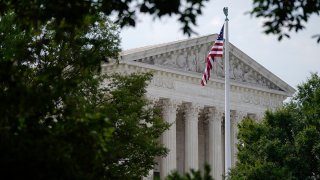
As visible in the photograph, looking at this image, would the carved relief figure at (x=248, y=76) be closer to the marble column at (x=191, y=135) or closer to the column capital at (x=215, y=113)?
the column capital at (x=215, y=113)

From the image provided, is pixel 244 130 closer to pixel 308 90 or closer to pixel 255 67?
pixel 308 90

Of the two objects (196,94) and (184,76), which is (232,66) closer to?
(196,94)

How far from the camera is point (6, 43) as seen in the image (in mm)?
31984

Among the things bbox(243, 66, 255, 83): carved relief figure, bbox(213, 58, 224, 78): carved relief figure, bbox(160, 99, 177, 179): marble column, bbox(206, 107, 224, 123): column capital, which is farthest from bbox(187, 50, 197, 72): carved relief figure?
bbox(243, 66, 255, 83): carved relief figure

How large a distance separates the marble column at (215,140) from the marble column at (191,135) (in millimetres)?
2393

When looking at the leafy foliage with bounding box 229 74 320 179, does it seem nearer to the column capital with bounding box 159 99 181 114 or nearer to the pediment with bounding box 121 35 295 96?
the pediment with bounding box 121 35 295 96

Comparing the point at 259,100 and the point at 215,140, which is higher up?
the point at 259,100

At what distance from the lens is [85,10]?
1461 centimetres

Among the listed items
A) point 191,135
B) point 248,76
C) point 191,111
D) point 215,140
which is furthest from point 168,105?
point 248,76

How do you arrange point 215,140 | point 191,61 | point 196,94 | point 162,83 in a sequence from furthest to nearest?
point 215,140 → point 196,94 → point 191,61 → point 162,83

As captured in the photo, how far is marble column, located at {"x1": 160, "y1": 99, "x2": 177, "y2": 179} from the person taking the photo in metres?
64.6

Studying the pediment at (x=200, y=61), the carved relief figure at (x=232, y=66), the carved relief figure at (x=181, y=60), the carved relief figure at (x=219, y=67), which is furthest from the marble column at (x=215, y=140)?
the carved relief figure at (x=181, y=60)

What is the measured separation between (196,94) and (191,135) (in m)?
3.96

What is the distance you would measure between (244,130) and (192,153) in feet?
57.1
